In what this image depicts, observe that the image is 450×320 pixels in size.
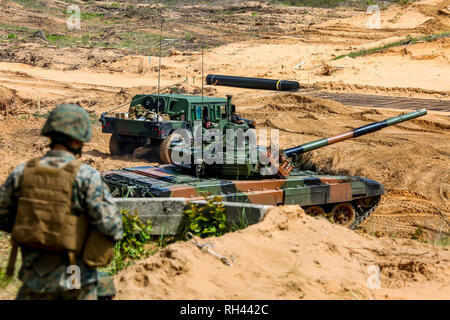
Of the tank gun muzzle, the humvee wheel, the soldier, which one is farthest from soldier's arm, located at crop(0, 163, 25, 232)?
the humvee wheel

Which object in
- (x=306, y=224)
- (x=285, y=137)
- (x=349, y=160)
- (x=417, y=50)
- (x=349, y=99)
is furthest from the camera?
(x=417, y=50)

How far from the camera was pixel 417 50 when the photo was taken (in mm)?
26469

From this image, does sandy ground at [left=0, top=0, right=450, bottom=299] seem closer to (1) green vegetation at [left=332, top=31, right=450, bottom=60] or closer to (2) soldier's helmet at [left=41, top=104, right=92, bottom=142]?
(1) green vegetation at [left=332, top=31, right=450, bottom=60]

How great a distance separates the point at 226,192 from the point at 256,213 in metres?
2.05

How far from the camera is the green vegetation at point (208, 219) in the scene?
6.62 m

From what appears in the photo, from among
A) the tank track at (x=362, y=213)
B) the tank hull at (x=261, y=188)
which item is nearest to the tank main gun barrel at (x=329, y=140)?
the tank hull at (x=261, y=188)

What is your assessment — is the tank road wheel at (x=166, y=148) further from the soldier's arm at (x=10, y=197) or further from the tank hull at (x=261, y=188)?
the soldier's arm at (x=10, y=197)

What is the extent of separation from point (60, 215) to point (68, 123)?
549 mm

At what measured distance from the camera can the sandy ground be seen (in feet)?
18.0

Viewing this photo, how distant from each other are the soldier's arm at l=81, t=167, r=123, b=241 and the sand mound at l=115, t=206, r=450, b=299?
1273 millimetres

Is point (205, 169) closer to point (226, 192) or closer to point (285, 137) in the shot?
point (226, 192)

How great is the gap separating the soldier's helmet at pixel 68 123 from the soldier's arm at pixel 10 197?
310 millimetres

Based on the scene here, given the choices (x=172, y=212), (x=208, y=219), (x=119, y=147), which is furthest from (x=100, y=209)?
(x=119, y=147)
